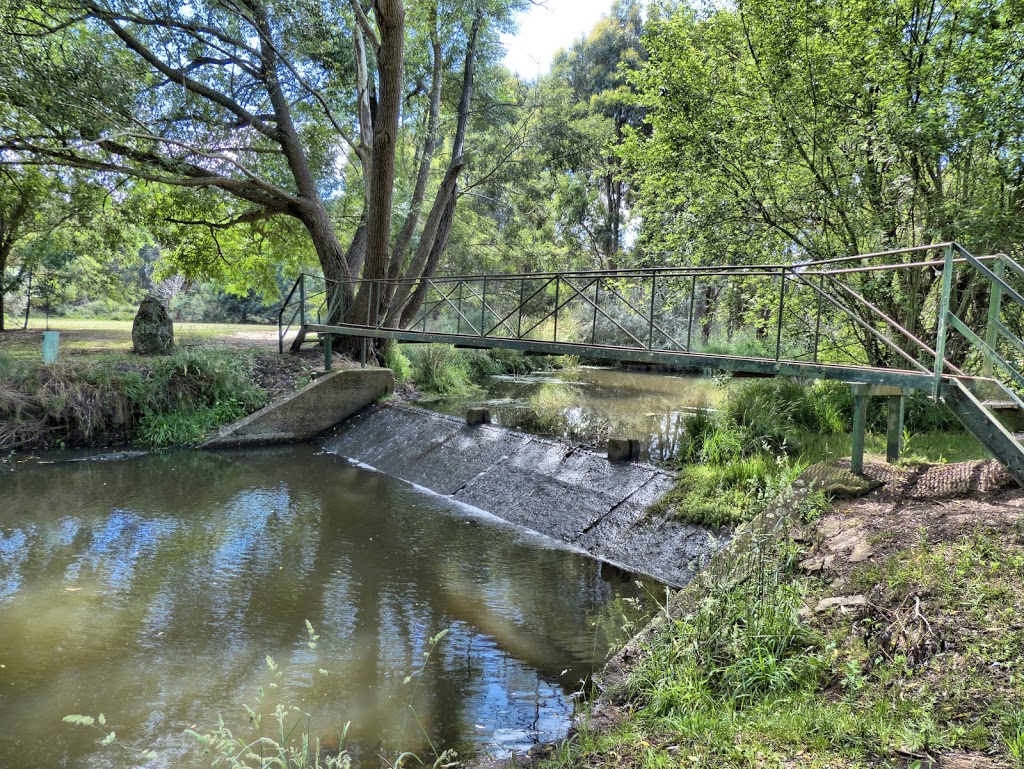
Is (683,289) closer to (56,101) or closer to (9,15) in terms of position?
(56,101)

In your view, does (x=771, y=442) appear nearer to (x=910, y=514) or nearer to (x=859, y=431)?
(x=859, y=431)

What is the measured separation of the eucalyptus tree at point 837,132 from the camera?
705 cm

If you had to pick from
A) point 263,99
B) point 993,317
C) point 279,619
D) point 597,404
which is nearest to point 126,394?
point 279,619

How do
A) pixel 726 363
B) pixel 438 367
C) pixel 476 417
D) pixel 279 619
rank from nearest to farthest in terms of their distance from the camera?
pixel 279 619 → pixel 726 363 → pixel 476 417 → pixel 438 367

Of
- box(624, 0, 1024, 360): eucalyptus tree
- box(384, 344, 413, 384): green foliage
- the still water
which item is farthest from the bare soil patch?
box(384, 344, 413, 384): green foliage

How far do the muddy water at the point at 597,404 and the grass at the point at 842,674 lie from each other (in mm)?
5118

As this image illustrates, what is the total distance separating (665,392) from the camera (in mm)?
16734

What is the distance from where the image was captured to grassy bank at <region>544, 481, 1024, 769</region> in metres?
2.67

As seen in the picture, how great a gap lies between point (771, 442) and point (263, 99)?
1368 cm

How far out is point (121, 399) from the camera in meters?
10.6

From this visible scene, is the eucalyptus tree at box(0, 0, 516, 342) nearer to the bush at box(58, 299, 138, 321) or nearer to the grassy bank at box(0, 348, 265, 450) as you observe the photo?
the grassy bank at box(0, 348, 265, 450)

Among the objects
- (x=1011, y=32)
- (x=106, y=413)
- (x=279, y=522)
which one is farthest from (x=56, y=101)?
(x=1011, y=32)

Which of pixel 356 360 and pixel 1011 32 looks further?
pixel 356 360

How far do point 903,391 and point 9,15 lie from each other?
14634 millimetres
